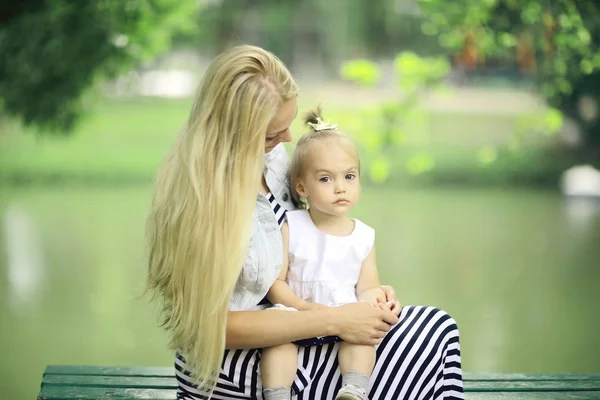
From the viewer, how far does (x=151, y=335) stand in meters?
6.34

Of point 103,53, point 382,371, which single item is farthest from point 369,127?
point 382,371

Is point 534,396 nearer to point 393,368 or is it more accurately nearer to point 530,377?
point 530,377

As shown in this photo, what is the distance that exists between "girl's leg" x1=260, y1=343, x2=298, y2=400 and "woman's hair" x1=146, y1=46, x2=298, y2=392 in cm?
13

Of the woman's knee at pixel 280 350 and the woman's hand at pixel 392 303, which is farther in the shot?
the woman's hand at pixel 392 303

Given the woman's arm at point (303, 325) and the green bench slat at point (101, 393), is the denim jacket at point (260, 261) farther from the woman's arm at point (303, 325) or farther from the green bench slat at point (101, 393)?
the green bench slat at point (101, 393)

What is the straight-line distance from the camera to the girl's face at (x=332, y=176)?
98.6 inches

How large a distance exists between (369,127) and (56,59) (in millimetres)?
1724

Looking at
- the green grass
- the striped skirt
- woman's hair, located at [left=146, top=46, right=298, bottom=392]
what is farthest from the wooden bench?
the green grass

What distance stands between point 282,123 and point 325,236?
41cm

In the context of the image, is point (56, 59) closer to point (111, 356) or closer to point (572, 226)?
point (111, 356)

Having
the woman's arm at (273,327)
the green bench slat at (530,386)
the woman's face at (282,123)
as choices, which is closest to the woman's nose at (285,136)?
the woman's face at (282,123)

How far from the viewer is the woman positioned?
87.6 inches

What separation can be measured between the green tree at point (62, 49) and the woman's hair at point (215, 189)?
9.41 feet

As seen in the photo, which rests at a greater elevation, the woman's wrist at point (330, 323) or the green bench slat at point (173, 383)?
the woman's wrist at point (330, 323)
